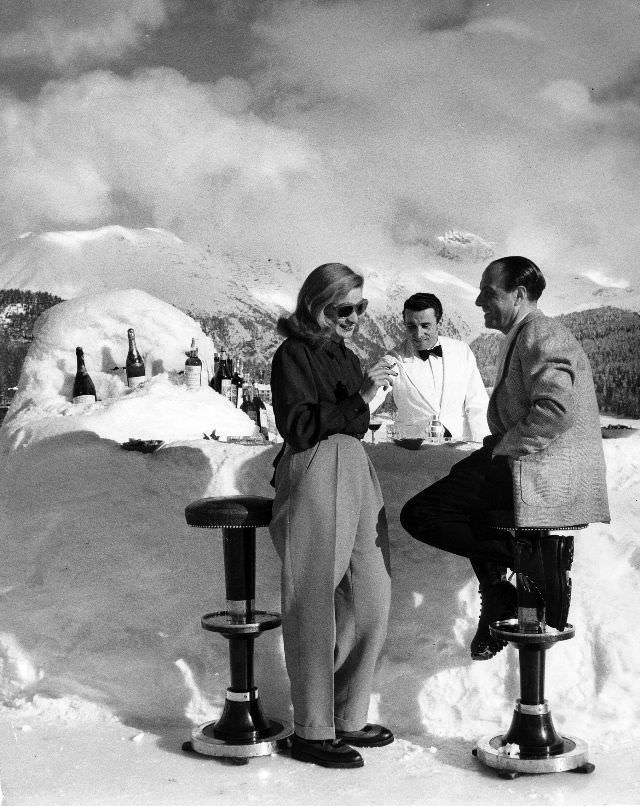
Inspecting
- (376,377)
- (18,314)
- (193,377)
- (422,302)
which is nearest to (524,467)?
(376,377)

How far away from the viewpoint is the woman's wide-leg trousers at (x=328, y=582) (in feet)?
8.80

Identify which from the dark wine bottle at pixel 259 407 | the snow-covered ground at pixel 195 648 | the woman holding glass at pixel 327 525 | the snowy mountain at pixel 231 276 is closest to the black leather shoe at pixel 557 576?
the snow-covered ground at pixel 195 648

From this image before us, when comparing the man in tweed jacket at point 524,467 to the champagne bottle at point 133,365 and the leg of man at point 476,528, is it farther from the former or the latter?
the champagne bottle at point 133,365

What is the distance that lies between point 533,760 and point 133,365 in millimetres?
2625

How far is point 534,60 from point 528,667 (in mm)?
5003

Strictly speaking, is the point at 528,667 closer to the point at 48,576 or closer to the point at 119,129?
the point at 48,576

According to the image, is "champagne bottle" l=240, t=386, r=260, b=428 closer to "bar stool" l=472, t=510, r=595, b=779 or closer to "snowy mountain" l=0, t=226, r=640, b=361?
"snowy mountain" l=0, t=226, r=640, b=361

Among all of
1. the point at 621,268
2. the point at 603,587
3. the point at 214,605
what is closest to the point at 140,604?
the point at 214,605

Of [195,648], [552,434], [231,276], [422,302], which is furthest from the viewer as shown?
[231,276]

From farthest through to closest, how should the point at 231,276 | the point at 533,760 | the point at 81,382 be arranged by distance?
the point at 231,276, the point at 81,382, the point at 533,760

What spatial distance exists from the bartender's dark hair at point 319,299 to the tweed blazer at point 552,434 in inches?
18.9

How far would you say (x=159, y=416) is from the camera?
165 inches

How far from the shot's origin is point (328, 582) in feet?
8.82

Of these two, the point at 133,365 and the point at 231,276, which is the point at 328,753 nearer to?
the point at 133,365
